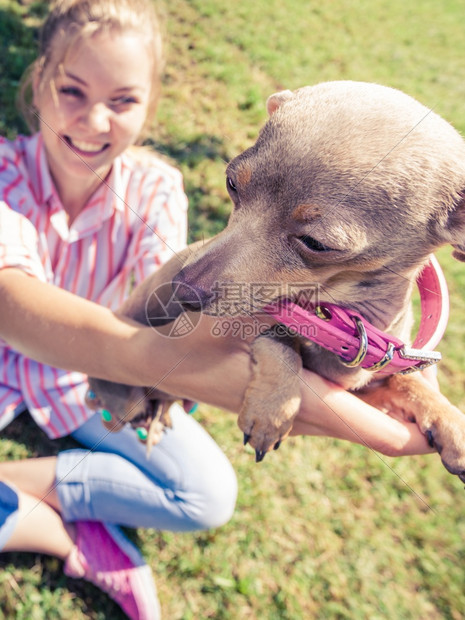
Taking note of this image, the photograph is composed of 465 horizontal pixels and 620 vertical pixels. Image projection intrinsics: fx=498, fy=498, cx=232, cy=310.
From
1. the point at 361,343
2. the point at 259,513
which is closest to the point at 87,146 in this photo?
the point at 361,343

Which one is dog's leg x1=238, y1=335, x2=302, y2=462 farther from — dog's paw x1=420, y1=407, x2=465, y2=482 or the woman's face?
the woman's face

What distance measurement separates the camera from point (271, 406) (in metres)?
2.00

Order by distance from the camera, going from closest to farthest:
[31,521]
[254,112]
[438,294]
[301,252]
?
[301,252] < [438,294] < [31,521] < [254,112]

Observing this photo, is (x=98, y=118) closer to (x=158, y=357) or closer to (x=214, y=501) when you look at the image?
(x=158, y=357)

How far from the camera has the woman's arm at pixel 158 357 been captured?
2.22 metres

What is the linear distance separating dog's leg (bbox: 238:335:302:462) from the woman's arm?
125mm

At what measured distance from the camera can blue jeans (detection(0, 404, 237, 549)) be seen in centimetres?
309

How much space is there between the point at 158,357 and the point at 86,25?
1.81 metres

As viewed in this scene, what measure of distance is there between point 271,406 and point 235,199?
2.86 ft

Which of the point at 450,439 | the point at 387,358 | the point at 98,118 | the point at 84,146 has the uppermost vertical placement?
the point at 98,118

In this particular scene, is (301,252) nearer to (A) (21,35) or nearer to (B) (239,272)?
(B) (239,272)

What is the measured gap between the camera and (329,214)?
1.79 metres

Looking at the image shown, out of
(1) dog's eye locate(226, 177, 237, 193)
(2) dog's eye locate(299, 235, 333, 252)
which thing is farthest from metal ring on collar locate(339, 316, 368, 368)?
(1) dog's eye locate(226, 177, 237, 193)

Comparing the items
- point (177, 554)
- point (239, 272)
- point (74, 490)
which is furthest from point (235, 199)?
point (177, 554)
